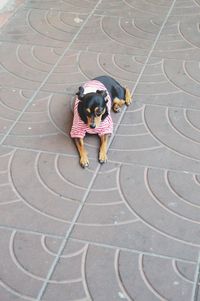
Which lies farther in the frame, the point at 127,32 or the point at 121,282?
the point at 127,32

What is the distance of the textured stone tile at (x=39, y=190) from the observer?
2.95 metres

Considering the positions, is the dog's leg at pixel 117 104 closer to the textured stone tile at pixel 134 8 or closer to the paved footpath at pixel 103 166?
the paved footpath at pixel 103 166

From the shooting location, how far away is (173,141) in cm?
343

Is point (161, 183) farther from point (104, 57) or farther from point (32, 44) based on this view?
point (32, 44)

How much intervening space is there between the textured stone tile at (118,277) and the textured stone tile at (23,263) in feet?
0.22

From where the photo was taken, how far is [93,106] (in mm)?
3258

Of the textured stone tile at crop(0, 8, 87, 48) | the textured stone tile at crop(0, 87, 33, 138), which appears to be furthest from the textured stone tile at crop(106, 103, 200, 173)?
the textured stone tile at crop(0, 8, 87, 48)

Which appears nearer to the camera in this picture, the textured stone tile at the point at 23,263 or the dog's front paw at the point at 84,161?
the textured stone tile at the point at 23,263

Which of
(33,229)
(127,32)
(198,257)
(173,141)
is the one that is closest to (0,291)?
(33,229)

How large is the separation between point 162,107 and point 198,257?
1.26 meters

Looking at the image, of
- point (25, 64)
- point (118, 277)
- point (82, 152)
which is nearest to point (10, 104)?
point (25, 64)

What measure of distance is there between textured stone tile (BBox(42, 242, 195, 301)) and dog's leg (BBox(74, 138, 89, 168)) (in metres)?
0.62

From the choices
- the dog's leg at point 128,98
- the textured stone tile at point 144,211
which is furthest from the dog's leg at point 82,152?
the dog's leg at point 128,98

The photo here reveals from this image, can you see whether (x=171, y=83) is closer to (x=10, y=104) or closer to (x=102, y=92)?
(x=102, y=92)
